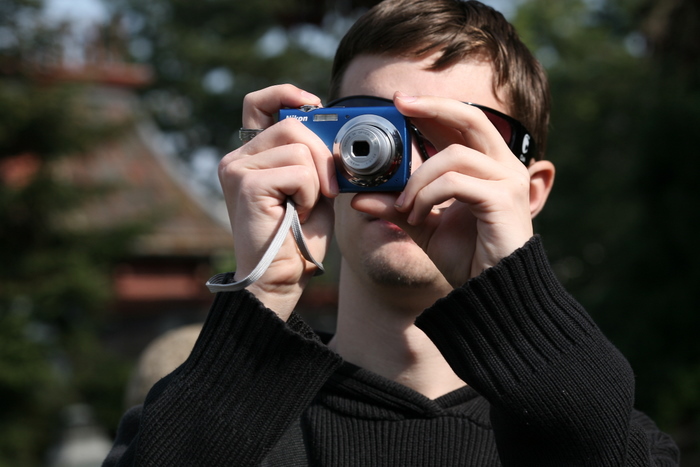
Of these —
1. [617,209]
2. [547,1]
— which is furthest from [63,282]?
[547,1]

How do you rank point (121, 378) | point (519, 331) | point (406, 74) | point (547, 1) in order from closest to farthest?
1. point (519, 331)
2. point (406, 74)
3. point (121, 378)
4. point (547, 1)

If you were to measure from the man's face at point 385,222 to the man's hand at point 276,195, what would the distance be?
0.81ft

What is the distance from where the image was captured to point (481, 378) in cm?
162

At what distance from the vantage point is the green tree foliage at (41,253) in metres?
8.50

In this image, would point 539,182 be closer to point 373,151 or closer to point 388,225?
point 388,225

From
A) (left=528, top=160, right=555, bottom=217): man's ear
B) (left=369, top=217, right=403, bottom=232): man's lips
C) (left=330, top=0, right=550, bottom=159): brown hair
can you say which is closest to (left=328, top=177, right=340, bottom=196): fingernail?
(left=369, top=217, right=403, bottom=232): man's lips

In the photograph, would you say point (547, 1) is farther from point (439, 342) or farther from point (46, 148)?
point (439, 342)

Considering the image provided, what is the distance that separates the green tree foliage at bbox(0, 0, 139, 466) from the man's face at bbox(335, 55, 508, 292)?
23.4 ft

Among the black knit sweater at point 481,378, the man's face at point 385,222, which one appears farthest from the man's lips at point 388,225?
the black knit sweater at point 481,378

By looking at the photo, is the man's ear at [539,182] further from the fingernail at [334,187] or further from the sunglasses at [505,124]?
the fingernail at [334,187]

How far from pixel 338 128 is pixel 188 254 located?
1254 centimetres

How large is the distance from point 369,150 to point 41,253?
810 centimetres

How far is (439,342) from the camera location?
169cm

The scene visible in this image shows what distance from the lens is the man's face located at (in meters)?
2.01
